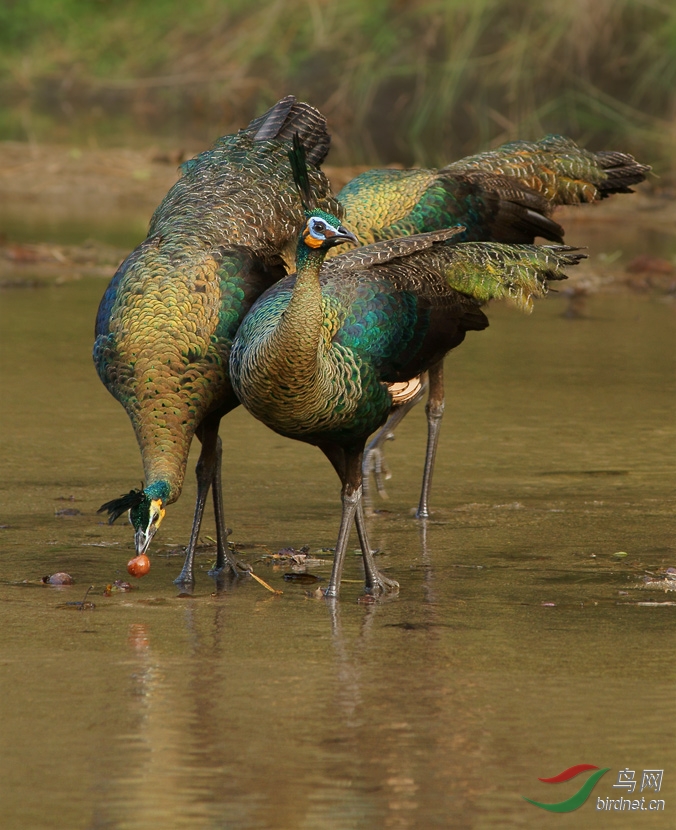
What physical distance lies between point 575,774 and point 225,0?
23.1 m

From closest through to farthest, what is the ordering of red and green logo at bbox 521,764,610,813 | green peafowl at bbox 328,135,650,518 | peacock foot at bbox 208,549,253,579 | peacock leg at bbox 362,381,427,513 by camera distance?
red and green logo at bbox 521,764,610,813 < peacock foot at bbox 208,549,253,579 < peacock leg at bbox 362,381,427,513 < green peafowl at bbox 328,135,650,518

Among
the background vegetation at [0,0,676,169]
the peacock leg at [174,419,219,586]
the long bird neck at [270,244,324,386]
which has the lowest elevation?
the peacock leg at [174,419,219,586]

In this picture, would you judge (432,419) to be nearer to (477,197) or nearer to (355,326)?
(477,197)

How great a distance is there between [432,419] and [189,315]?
188cm

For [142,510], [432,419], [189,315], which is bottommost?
[142,510]

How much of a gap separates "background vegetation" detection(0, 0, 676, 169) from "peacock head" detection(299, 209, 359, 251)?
41.3 ft

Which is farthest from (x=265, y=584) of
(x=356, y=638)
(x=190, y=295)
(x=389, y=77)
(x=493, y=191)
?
(x=389, y=77)

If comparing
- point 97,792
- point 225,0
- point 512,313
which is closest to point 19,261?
point 512,313

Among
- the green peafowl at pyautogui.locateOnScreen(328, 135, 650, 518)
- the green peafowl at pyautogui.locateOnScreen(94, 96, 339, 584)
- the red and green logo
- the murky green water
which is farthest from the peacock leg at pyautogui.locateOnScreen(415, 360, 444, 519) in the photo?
the red and green logo

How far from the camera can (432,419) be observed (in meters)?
7.73

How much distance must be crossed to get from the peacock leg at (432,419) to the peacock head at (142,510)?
1.74 meters

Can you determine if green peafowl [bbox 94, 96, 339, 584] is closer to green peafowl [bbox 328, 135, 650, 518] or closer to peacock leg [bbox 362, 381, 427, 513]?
green peafowl [bbox 328, 135, 650, 518]

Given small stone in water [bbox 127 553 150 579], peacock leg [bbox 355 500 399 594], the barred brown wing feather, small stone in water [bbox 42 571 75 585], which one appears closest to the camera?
small stone in water [bbox 127 553 150 579]

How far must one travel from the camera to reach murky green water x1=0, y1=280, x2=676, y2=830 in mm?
4117
